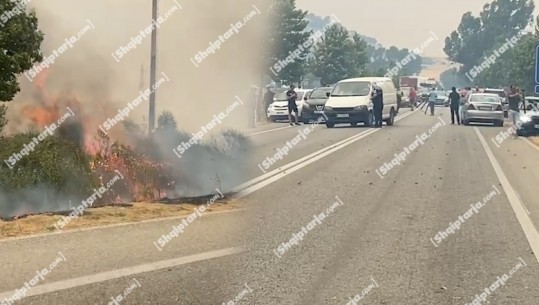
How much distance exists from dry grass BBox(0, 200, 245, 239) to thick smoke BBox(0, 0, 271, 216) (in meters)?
3.66

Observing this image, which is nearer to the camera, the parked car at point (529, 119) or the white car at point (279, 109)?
the parked car at point (529, 119)

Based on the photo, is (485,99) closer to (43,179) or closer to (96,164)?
(96,164)

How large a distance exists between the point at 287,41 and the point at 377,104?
66.2ft

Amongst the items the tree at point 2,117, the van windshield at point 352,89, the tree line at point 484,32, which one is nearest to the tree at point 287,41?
the van windshield at point 352,89

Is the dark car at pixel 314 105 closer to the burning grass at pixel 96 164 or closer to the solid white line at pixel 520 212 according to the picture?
the burning grass at pixel 96 164

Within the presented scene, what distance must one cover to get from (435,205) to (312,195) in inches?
76.9

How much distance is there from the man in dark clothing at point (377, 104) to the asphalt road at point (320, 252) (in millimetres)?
16297

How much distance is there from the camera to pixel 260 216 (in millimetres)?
9492

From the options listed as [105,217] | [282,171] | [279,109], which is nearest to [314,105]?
[279,109]

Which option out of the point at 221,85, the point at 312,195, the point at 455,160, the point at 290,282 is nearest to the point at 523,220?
the point at 312,195

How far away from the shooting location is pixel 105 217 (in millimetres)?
9602

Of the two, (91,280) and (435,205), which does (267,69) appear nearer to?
(435,205)

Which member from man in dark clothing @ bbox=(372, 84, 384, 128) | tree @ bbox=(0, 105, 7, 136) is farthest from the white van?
tree @ bbox=(0, 105, 7, 136)

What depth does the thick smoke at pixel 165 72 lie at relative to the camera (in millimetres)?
18453
